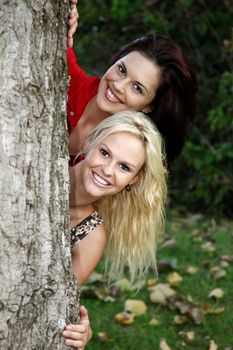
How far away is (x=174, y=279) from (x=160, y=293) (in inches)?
9.2

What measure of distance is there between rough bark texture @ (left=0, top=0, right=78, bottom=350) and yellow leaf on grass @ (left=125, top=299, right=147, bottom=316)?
154 cm

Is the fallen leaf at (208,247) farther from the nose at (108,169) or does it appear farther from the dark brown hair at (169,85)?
the nose at (108,169)

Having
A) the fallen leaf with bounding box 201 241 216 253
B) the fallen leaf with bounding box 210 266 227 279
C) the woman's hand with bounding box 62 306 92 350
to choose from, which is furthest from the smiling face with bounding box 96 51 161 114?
the fallen leaf with bounding box 201 241 216 253

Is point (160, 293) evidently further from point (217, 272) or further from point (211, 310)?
point (217, 272)

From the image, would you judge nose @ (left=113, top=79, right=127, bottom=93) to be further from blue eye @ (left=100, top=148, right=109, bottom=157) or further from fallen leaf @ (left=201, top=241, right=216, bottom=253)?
fallen leaf @ (left=201, top=241, right=216, bottom=253)

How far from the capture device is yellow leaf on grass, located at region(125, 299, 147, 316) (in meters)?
3.82

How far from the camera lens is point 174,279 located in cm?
424

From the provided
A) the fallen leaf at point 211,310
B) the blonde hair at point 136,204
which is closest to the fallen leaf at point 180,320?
the fallen leaf at point 211,310

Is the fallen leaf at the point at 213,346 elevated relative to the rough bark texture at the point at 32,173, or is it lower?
lower

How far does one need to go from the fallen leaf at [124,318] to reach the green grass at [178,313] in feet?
0.06

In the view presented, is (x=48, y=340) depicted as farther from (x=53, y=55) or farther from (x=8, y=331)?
(x=53, y=55)

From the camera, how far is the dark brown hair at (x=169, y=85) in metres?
3.17

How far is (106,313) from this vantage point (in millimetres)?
3865

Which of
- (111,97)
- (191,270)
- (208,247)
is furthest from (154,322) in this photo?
(208,247)
